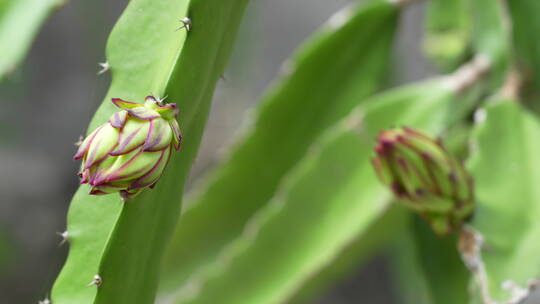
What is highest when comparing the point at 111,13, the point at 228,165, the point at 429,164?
the point at 111,13

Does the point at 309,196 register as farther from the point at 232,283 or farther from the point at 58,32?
the point at 58,32

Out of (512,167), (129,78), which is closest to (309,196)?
(512,167)

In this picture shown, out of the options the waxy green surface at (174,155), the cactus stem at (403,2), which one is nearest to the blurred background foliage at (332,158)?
the cactus stem at (403,2)

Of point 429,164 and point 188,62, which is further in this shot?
point 429,164

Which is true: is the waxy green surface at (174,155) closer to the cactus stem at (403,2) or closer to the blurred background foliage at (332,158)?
the blurred background foliage at (332,158)

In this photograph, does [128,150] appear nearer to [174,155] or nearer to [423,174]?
[174,155]

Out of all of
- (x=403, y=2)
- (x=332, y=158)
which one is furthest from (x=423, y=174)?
(x=403, y=2)

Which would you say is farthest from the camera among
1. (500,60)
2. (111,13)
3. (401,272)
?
(111,13)
